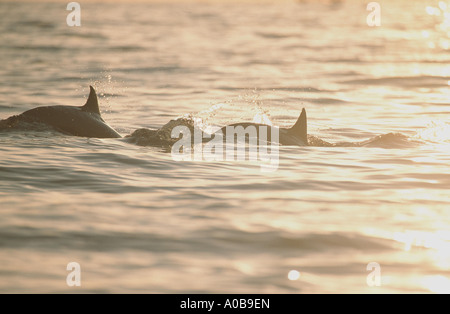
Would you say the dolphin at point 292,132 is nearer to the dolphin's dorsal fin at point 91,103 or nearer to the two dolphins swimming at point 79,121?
the two dolphins swimming at point 79,121

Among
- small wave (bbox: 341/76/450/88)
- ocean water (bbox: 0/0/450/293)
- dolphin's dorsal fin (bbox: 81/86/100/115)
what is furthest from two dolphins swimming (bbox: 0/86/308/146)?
small wave (bbox: 341/76/450/88)

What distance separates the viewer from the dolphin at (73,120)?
12.8m

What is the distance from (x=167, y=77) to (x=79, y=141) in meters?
15.5

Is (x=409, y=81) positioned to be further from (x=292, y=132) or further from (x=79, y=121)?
(x=79, y=121)

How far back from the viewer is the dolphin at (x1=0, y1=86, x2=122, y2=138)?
502 inches

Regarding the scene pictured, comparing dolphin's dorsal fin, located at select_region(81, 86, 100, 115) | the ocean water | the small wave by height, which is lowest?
the ocean water

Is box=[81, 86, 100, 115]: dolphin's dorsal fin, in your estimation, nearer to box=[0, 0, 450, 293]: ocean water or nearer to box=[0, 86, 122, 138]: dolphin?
box=[0, 86, 122, 138]: dolphin

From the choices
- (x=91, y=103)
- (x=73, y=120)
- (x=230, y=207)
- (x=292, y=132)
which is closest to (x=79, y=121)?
(x=73, y=120)

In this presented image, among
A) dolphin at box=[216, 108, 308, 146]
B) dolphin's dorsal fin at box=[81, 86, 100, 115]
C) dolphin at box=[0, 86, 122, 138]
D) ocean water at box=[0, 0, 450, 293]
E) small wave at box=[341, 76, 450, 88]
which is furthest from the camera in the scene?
small wave at box=[341, 76, 450, 88]

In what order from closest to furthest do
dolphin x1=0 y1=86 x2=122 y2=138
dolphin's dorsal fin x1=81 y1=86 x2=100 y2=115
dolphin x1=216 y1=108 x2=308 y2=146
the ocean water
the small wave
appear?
the ocean water
dolphin x1=0 y1=86 x2=122 y2=138
dolphin's dorsal fin x1=81 y1=86 x2=100 y2=115
dolphin x1=216 y1=108 x2=308 y2=146
the small wave

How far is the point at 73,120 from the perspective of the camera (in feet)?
42.2

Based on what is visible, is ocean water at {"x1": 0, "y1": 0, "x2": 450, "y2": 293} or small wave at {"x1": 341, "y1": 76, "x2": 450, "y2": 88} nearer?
ocean water at {"x1": 0, "y1": 0, "x2": 450, "y2": 293}
